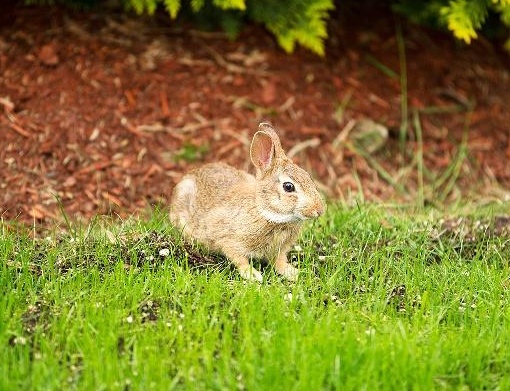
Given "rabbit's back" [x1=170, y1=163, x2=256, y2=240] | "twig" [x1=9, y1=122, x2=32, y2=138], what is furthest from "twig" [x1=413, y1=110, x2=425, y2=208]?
"twig" [x1=9, y1=122, x2=32, y2=138]

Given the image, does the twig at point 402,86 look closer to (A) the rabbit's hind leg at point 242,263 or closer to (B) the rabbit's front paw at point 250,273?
(A) the rabbit's hind leg at point 242,263

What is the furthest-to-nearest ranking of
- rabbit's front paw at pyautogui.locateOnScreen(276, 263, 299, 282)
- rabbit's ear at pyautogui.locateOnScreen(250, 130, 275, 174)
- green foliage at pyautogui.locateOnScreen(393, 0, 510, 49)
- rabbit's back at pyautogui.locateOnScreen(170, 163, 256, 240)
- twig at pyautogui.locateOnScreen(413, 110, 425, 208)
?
1. twig at pyautogui.locateOnScreen(413, 110, 425, 208)
2. green foliage at pyautogui.locateOnScreen(393, 0, 510, 49)
3. rabbit's back at pyautogui.locateOnScreen(170, 163, 256, 240)
4. rabbit's ear at pyautogui.locateOnScreen(250, 130, 275, 174)
5. rabbit's front paw at pyautogui.locateOnScreen(276, 263, 299, 282)

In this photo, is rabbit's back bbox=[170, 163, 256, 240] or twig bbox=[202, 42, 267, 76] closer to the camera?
rabbit's back bbox=[170, 163, 256, 240]

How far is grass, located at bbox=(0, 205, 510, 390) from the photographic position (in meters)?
4.45

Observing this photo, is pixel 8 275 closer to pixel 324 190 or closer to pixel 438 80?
pixel 324 190

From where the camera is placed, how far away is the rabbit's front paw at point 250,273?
221 inches

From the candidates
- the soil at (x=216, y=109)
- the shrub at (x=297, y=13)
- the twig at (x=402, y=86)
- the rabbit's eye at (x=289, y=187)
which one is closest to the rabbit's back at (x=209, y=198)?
the rabbit's eye at (x=289, y=187)

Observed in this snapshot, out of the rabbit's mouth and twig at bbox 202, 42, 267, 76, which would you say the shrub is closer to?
twig at bbox 202, 42, 267, 76

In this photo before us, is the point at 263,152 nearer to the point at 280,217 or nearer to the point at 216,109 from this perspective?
the point at 280,217

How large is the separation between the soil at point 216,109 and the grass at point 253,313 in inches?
57.9

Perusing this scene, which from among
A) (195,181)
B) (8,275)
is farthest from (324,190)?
(8,275)

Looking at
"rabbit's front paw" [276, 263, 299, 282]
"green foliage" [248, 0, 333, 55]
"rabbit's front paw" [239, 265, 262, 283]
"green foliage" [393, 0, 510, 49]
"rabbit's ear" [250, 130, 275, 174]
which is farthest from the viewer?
"green foliage" [248, 0, 333, 55]

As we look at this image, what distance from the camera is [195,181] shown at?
658cm

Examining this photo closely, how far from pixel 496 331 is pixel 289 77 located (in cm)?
444
